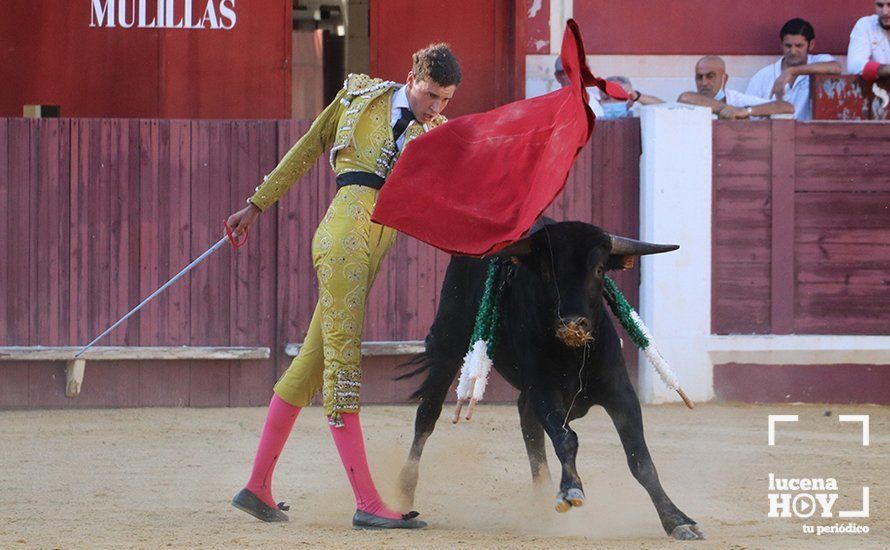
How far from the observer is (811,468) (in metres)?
5.81

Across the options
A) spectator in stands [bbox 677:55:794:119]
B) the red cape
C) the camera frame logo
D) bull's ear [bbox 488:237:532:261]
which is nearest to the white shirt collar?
the red cape

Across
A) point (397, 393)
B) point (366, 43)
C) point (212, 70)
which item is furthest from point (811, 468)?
point (366, 43)

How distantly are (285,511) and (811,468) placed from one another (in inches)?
87.0

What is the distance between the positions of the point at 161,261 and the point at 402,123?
3655mm

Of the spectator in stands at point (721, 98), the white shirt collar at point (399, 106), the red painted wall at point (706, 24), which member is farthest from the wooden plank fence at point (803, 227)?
the white shirt collar at point (399, 106)

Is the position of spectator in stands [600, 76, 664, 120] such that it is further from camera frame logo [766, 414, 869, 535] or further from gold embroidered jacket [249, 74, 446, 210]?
gold embroidered jacket [249, 74, 446, 210]

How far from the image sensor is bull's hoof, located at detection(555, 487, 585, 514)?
3994 millimetres

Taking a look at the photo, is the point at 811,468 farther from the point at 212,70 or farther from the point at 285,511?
the point at 212,70

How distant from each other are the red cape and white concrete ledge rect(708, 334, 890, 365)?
3.75m

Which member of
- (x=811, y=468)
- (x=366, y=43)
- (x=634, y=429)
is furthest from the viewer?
(x=366, y=43)

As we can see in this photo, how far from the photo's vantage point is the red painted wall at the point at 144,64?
9500 mm

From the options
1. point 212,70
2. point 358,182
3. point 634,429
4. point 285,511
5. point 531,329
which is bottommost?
point 285,511

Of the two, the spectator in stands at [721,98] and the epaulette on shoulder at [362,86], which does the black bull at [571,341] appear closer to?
the epaulette on shoulder at [362,86]

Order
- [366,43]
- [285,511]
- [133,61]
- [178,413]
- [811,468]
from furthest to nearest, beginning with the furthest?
[366,43] < [133,61] < [178,413] < [811,468] < [285,511]
